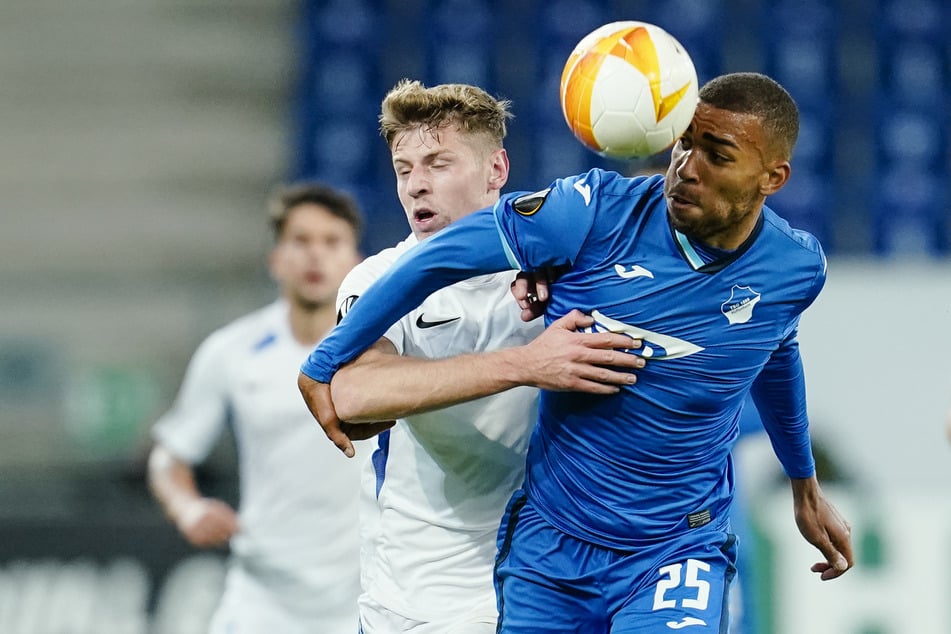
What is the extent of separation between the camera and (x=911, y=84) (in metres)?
11.5

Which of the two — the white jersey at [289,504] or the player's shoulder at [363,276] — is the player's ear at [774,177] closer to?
the player's shoulder at [363,276]

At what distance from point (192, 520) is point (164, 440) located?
68cm

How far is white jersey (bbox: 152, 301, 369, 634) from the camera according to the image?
5367 mm

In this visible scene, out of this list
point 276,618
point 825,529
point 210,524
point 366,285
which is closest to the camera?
point 366,285

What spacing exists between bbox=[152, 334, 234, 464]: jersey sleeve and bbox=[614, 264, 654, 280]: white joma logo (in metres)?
2.85

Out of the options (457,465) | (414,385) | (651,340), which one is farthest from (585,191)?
(457,465)

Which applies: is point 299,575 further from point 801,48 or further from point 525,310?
point 801,48

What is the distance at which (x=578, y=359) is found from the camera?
10.6 feet

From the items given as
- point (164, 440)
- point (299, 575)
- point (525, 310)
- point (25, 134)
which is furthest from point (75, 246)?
point (525, 310)

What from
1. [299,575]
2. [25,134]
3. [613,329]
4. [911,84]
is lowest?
[299,575]

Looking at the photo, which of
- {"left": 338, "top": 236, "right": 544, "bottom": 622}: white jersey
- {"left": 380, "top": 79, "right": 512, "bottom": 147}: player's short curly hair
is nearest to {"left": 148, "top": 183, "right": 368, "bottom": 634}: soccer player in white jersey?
{"left": 338, "top": 236, "right": 544, "bottom": 622}: white jersey

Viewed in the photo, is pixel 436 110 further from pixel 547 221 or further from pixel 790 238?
pixel 790 238

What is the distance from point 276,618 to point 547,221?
273 cm

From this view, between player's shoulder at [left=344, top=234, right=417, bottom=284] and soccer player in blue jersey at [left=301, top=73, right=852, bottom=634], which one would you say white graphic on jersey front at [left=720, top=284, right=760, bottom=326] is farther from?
player's shoulder at [left=344, top=234, right=417, bottom=284]
